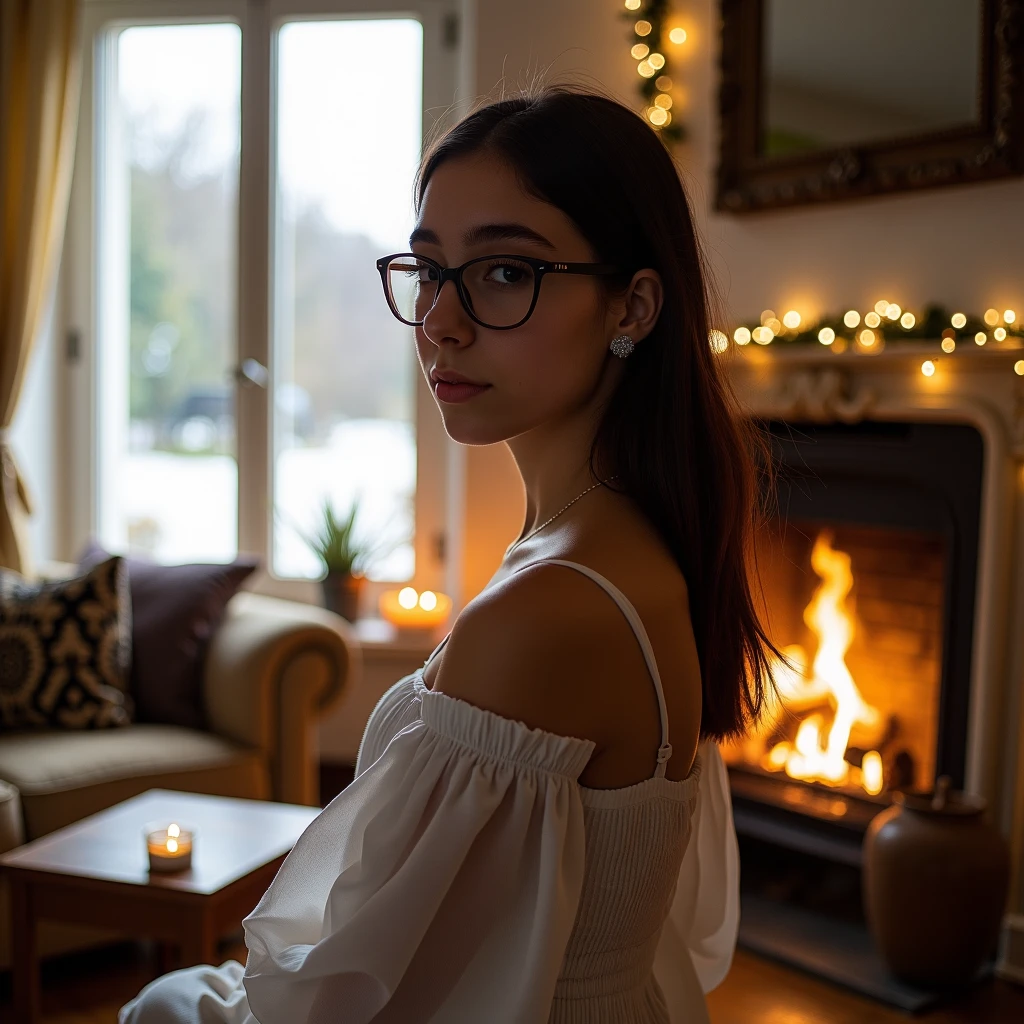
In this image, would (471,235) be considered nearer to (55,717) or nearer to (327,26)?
(55,717)

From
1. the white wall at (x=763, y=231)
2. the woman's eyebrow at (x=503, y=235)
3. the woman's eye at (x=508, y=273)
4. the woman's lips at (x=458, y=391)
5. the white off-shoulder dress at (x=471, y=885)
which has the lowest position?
the white off-shoulder dress at (x=471, y=885)

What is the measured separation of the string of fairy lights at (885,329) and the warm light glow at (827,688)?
2.01ft

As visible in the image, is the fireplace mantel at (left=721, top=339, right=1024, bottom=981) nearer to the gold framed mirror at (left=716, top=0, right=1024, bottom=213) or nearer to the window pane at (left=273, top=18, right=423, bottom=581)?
the gold framed mirror at (left=716, top=0, right=1024, bottom=213)

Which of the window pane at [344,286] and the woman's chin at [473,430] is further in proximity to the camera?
the window pane at [344,286]

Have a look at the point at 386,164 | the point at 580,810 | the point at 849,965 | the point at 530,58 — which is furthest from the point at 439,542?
the point at 580,810

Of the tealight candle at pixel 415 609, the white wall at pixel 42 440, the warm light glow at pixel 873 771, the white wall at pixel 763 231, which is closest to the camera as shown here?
the white wall at pixel 763 231

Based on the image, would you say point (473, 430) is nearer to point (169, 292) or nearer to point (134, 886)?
point (134, 886)

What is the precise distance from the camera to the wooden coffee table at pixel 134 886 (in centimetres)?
180

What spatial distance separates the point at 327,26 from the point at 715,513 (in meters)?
3.39

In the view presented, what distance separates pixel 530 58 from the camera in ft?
11.3

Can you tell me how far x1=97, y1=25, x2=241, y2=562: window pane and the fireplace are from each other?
6.54ft

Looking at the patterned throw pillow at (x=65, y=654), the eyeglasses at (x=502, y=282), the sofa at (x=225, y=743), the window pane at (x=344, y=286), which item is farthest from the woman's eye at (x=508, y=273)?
the window pane at (x=344, y=286)

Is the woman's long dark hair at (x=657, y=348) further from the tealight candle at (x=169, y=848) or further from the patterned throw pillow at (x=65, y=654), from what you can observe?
the patterned throw pillow at (x=65, y=654)

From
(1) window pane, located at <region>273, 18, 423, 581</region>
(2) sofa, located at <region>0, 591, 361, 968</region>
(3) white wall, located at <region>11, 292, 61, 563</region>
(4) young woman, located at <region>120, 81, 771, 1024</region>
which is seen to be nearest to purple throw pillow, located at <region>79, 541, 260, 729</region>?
(2) sofa, located at <region>0, 591, 361, 968</region>
